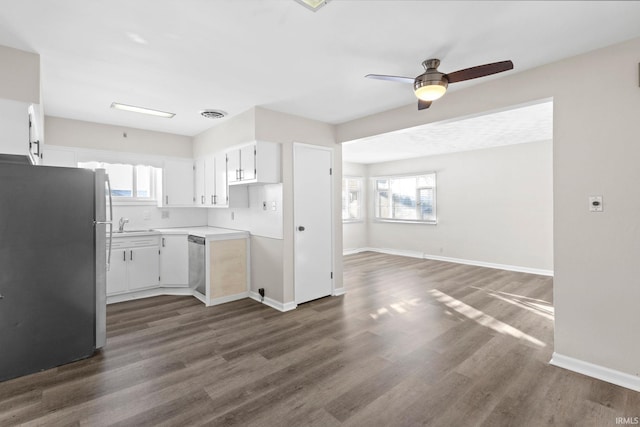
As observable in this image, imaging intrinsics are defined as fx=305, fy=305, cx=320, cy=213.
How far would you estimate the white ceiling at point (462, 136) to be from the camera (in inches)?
165

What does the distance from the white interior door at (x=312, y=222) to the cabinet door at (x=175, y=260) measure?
1.80 meters

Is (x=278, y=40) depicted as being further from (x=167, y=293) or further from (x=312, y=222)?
(x=167, y=293)

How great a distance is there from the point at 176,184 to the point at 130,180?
68 centimetres

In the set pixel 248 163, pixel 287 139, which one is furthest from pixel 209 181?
pixel 287 139

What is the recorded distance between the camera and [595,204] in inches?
97.0

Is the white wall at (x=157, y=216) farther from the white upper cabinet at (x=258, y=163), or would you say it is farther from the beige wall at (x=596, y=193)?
the beige wall at (x=596, y=193)

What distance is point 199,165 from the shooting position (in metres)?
5.21

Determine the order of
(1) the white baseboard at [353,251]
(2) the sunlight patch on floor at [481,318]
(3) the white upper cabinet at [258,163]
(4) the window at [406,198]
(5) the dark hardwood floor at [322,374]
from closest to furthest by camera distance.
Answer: (5) the dark hardwood floor at [322,374]
(2) the sunlight patch on floor at [481,318]
(3) the white upper cabinet at [258,163]
(4) the window at [406,198]
(1) the white baseboard at [353,251]

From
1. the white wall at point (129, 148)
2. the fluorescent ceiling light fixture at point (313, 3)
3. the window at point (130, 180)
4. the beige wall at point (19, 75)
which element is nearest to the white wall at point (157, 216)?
the white wall at point (129, 148)

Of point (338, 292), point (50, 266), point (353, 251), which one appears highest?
point (50, 266)

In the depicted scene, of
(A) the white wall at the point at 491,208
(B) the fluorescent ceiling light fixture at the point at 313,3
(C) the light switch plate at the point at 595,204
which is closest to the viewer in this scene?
(B) the fluorescent ceiling light fixture at the point at 313,3

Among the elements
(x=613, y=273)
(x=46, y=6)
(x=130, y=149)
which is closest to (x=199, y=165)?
(x=130, y=149)

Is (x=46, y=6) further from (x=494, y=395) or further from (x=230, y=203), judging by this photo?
(x=494, y=395)

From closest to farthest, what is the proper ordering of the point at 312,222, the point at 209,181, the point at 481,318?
the point at 481,318
the point at 312,222
the point at 209,181
